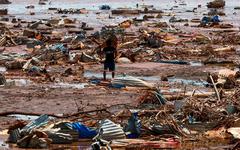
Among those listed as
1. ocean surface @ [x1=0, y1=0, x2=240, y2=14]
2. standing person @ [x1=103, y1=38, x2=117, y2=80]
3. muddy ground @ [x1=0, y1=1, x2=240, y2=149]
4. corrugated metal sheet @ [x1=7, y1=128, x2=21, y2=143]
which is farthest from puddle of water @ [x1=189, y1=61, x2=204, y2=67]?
ocean surface @ [x1=0, y1=0, x2=240, y2=14]

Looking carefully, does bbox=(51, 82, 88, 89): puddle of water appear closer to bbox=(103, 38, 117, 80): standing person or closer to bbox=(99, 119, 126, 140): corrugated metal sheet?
bbox=(103, 38, 117, 80): standing person

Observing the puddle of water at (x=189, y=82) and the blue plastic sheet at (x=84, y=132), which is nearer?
the blue plastic sheet at (x=84, y=132)

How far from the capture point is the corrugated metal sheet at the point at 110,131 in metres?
11.1

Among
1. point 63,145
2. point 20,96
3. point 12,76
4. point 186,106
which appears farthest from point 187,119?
point 12,76

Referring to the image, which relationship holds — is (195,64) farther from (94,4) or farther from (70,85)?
(94,4)

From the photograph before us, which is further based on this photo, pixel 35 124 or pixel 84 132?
pixel 35 124

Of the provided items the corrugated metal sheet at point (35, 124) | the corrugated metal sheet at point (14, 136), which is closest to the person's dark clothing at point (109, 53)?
the corrugated metal sheet at point (35, 124)

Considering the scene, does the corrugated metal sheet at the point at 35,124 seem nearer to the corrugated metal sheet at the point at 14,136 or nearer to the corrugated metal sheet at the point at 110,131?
the corrugated metal sheet at the point at 14,136

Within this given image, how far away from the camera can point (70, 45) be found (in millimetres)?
29609

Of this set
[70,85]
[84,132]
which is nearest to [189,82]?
[70,85]

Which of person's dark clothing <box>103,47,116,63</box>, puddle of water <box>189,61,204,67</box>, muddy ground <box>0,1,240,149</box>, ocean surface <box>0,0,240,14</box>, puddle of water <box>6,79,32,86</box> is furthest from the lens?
ocean surface <box>0,0,240,14</box>

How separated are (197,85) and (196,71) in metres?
3.25

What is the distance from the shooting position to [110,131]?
11.2 metres

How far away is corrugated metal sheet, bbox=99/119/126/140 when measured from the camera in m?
11.1
